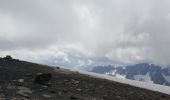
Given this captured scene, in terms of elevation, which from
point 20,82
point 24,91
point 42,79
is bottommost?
point 24,91

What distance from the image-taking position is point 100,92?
32.4 meters

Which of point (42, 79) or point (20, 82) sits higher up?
point (42, 79)

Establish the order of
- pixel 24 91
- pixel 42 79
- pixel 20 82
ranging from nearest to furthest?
pixel 24 91
pixel 20 82
pixel 42 79

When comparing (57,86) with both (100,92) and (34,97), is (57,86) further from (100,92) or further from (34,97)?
(34,97)

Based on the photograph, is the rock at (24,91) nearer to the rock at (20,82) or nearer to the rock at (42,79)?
the rock at (20,82)

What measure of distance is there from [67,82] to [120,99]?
716 centimetres

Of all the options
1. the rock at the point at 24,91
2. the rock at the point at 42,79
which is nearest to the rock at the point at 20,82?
the rock at the point at 42,79

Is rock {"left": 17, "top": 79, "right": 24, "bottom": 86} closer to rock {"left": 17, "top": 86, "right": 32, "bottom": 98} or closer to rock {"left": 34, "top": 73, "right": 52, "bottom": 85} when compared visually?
rock {"left": 34, "top": 73, "right": 52, "bottom": 85}

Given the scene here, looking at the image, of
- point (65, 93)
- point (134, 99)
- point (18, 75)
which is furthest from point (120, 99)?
point (18, 75)

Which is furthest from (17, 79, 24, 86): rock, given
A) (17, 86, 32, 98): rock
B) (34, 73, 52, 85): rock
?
(17, 86, 32, 98): rock

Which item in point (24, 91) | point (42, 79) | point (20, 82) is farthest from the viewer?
point (42, 79)

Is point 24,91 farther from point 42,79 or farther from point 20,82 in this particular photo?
point 42,79

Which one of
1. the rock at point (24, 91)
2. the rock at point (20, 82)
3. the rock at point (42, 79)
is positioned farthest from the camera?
the rock at point (42, 79)

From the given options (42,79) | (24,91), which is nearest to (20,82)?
(42,79)
